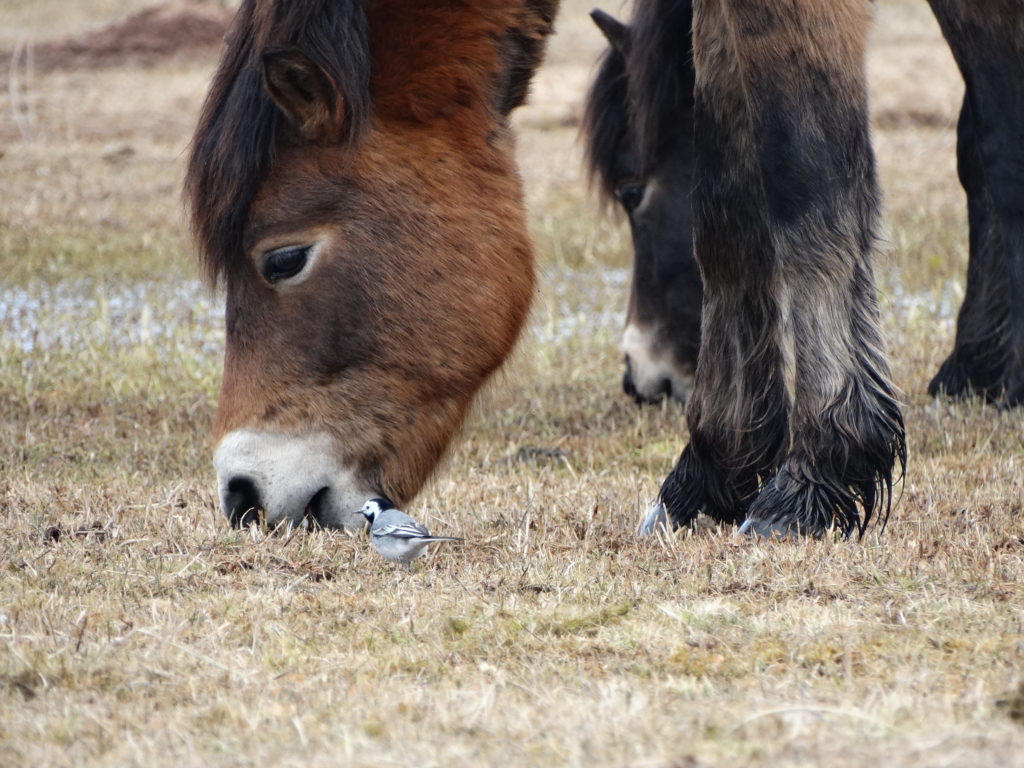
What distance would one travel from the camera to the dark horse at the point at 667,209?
5.38 metres

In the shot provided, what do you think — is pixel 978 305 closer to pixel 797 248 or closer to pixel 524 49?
pixel 797 248

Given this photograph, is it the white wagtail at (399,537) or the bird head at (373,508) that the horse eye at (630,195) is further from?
the white wagtail at (399,537)

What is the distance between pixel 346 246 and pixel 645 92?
2224 millimetres

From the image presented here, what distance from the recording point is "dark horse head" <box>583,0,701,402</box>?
18.7 ft

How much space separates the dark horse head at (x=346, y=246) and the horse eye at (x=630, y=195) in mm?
2293

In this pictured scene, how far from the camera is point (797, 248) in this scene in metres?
3.52

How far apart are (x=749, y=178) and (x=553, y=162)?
32.9 ft

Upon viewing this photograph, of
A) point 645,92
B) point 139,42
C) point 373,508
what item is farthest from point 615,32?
point 139,42

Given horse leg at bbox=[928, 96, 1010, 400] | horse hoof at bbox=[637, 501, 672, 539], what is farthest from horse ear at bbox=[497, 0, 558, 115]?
horse leg at bbox=[928, 96, 1010, 400]

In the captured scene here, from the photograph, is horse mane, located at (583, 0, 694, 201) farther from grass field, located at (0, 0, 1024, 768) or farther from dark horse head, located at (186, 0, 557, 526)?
dark horse head, located at (186, 0, 557, 526)

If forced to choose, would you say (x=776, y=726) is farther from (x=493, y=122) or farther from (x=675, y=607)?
(x=493, y=122)

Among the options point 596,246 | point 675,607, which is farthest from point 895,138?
point 675,607

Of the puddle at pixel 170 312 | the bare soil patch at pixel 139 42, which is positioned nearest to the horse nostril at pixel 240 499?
the puddle at pixel 170 312

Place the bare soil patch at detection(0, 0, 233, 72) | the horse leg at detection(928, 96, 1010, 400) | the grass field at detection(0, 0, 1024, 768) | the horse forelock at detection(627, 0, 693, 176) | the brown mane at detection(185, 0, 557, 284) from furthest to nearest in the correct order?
the bare soil patch at detection(0, 0, 233, 72)
the horse leg at detection(928, 96, 1010, 400)
the horse forelock at detection(627, 0, 693, 176)
the brown mane at detection(185, 0, 557, 284)
the grass field at detection(0, 0, 1024, 768)
